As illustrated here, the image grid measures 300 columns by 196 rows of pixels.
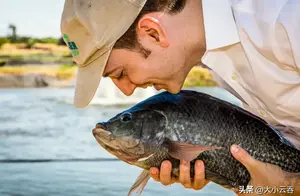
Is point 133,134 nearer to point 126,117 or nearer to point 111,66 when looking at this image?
point 126,117

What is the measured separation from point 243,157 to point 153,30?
53 cm

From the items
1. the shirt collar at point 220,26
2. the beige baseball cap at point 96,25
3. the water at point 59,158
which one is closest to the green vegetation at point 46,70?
the water at point 59,158

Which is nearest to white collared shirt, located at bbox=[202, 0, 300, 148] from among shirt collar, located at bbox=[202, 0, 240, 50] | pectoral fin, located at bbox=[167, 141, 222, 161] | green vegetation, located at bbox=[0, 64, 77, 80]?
shirt collar, located at bbox=[202, 0, 240, 50]

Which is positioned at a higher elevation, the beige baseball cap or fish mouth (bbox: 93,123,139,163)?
the beige baseball cap

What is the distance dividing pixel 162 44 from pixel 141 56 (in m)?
0.08

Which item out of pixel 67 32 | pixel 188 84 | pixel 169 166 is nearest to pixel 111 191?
pixel 169 166

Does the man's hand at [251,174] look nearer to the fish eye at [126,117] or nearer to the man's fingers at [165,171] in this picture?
the man's fingers at [165,171]

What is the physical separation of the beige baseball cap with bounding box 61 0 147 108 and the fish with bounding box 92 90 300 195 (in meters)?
0.21

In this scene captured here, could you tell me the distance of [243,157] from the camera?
2.40 m

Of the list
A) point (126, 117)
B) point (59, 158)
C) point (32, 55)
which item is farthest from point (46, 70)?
point (126, 117)

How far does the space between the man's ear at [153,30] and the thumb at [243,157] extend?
0.43 meters

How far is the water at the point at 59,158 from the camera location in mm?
3568

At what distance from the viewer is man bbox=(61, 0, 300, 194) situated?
7.33 ft

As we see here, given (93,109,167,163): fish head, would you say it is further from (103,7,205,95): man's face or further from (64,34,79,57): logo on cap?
(64,34,79,57): logo on cap
